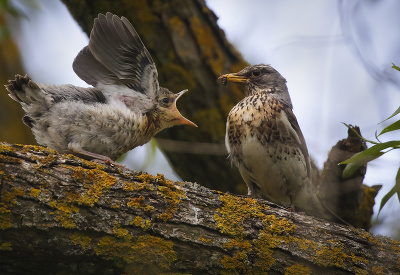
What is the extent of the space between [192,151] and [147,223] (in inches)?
83.7

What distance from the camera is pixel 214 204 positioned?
3.36 meters

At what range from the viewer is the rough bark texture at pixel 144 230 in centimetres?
272

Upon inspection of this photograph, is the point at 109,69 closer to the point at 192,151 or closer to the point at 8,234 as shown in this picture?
the point at 192,151

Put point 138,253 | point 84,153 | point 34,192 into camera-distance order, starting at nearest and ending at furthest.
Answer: point 34,192 → point 138,253 → point 84,153

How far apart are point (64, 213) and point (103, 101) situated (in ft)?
5.01

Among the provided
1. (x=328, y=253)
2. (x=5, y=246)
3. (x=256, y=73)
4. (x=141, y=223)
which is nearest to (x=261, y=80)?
(x=256, y=73)

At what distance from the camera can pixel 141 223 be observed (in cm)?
298

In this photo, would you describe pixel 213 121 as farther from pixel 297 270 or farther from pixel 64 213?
pixel 64 213

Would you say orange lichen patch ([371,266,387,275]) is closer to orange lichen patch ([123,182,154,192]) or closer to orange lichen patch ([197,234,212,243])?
orange lichen patch ([197,234,212,243])

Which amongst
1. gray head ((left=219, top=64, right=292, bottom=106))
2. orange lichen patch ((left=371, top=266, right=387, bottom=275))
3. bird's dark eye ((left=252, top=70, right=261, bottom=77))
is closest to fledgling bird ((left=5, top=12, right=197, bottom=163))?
gray head ((left=219, top=64, right=292, bottom=106))

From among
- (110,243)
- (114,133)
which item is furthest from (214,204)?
(114,133)

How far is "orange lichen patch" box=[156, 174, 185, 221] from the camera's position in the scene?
3.11 metres

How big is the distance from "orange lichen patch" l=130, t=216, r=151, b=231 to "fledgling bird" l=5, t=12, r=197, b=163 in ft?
2.69

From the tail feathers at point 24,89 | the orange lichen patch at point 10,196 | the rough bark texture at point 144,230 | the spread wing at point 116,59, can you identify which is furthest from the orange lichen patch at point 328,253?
the tail feathers at point 24,89
